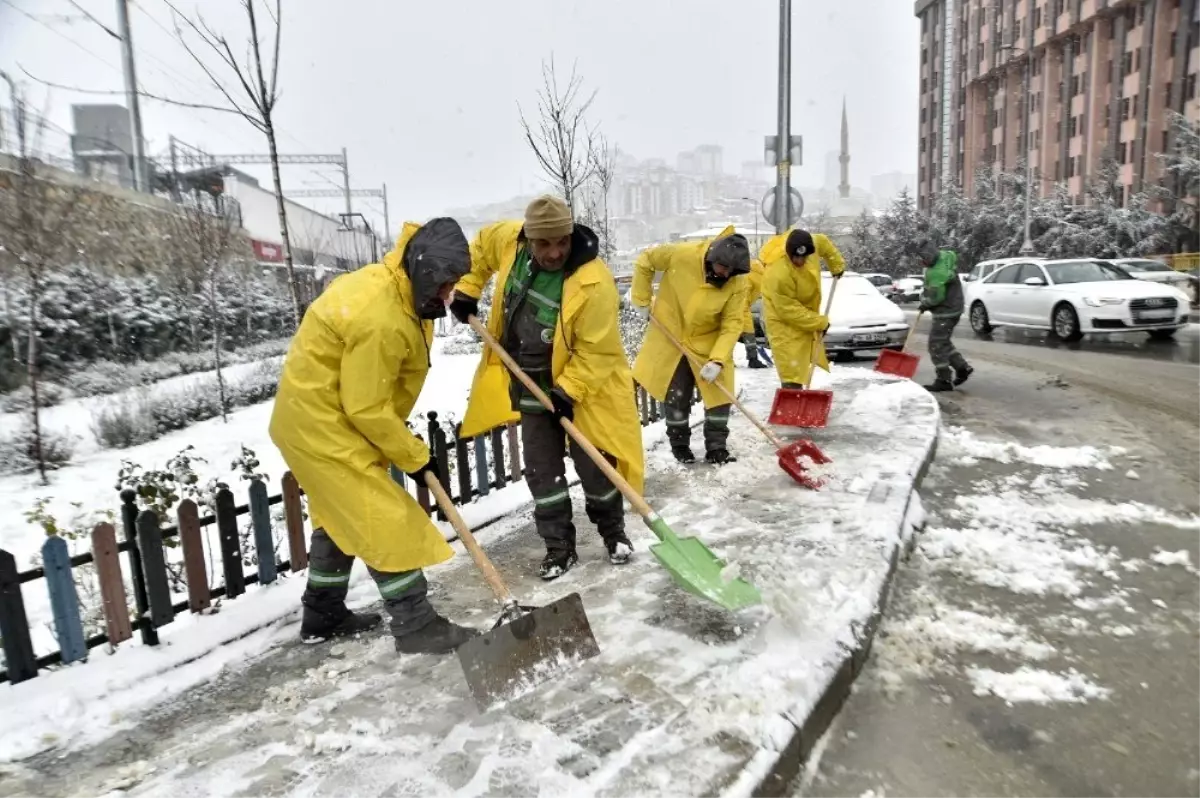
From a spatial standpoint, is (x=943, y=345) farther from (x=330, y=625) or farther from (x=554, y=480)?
(x=330, y=625)

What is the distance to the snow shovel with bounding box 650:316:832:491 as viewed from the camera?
4.86m

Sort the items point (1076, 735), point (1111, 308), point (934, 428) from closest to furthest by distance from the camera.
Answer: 1. point (1076, 735)
2. point (934, 428)
3. point (1111, 308)

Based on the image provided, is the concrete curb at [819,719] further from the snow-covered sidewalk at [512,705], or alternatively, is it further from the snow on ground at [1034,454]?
the snow on ground at [1034,454]

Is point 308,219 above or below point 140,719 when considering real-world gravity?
above

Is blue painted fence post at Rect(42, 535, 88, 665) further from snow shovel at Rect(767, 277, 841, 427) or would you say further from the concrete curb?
snow shovel at Rect(767, 277, 841, 427)

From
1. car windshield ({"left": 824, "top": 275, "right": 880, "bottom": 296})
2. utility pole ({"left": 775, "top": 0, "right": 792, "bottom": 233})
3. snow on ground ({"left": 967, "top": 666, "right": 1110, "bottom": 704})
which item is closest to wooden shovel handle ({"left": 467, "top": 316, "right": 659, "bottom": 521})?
snow on ground ({"left": 967, "top": 666, "right": 1110, "bottom": 704})

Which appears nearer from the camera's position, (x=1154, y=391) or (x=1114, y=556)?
(x=1114, y=556)

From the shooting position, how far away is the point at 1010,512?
4449 millimetres

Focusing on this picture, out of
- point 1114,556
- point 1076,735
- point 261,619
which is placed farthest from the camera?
point 1114,556

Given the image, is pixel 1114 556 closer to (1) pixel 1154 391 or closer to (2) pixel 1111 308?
(1) pixel 1154 391

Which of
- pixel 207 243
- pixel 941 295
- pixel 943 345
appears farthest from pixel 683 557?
pixel 207 243

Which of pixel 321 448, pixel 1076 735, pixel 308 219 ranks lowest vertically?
pixel 1076 735

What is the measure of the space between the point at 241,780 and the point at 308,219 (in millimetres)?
28040

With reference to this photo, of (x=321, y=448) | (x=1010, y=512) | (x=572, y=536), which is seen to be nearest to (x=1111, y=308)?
(x=1010, y=512)
